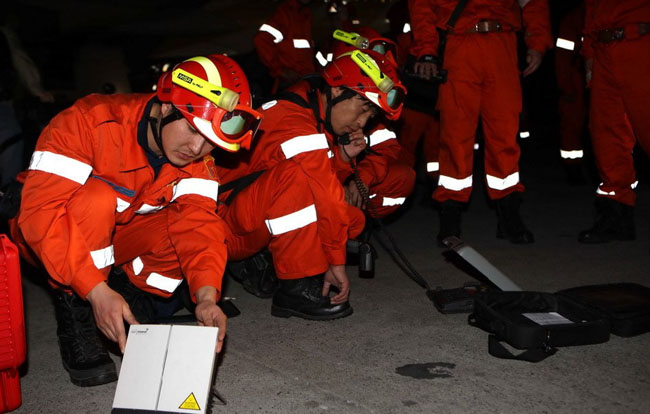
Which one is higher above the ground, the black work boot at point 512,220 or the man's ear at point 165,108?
the man's ear at point 165,108

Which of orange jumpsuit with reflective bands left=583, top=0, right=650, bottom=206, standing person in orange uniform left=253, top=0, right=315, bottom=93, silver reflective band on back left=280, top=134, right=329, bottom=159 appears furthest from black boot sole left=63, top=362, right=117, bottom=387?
standing person in orange uniform left=253, top=0, right=315, bottom=93

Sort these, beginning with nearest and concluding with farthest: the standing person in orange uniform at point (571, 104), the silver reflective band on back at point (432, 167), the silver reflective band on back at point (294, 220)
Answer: the silver reflective band on back at point (294, 220) → the silver reflective band on back at point (432, 167) → the standing person in orange uniform at point (571, 104)

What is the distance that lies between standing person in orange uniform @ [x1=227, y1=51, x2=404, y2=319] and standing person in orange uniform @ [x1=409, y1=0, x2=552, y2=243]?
2.93 feet

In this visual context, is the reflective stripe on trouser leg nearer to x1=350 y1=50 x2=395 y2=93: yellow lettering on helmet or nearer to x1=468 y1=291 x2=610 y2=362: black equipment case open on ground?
x1=350 y1=50 x2=395 y2=93: yellow lettering on helmet

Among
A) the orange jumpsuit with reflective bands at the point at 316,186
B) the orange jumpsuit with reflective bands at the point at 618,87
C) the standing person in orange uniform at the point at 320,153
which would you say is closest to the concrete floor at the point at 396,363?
the standing person in orange uniform at the point at 320,153

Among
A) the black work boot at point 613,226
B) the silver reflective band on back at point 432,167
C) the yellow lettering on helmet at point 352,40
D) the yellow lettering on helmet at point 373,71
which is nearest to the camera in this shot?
the yellow lettering on helmet at point 373,71

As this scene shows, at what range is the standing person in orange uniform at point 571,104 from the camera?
611 centimetres

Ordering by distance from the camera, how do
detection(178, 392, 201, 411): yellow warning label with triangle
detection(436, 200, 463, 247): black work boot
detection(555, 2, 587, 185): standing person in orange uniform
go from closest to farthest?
detection(178, 392, 201, 411): yellow warning label with triangle, detection(436, 200, 463, 247): black work boot, detection(555, 2, 587, 185): standing person in orange uniform

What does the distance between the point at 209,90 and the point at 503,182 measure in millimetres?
2452

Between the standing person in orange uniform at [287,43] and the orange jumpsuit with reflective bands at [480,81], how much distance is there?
75.0 inches

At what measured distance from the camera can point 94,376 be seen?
2.36 metres

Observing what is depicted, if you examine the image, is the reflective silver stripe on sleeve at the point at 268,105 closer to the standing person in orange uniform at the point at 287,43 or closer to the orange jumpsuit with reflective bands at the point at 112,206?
the orange jumpsuit with reflective bands at the point at 112,206

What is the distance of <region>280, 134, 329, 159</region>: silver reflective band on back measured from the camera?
2.97m

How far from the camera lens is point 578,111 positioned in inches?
247
